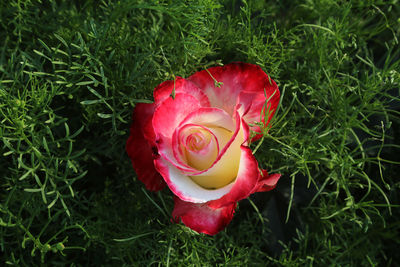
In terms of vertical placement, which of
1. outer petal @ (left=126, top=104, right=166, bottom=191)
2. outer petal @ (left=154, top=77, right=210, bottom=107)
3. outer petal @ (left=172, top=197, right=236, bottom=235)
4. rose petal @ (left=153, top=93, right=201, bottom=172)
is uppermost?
outer petal @ (left=154, top=77, right=210, bottom=107)

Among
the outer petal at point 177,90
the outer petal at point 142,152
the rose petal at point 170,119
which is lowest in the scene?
the outer petal at point 142,152

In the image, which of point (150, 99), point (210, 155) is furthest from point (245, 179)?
point (150, 99)

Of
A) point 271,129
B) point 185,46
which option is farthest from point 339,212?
point 185,46

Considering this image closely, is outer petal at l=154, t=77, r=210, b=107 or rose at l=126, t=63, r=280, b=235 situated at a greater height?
outer petal at l=154, t=77, r=210, b=107

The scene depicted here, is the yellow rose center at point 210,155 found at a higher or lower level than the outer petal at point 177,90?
lower

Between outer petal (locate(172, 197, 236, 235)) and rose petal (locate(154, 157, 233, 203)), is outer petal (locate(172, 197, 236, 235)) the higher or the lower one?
the lower one
